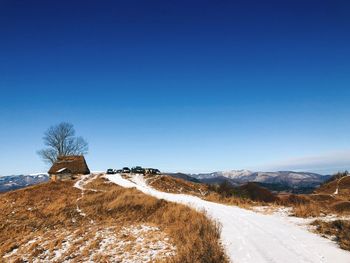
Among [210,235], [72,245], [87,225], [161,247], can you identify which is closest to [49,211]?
[87,225]

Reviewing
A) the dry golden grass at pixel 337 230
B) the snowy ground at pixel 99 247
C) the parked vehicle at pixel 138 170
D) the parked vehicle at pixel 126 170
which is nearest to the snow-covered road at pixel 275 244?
the dry golden grass at pixel 337 230

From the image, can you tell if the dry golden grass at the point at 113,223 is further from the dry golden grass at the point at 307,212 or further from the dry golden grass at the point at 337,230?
the dry golden grass at the point at 307,212

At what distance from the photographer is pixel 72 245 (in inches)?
531

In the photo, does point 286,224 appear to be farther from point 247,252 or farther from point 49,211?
point 49,211

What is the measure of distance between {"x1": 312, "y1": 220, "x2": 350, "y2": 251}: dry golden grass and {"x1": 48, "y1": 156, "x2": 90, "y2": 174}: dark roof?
6705 centimetres

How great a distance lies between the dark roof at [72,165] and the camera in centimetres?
7014

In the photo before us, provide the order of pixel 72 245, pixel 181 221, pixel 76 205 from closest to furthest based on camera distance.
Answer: pixel 72 245, pixel 181 221, pixel 76 205

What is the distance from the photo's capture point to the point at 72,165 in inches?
2827

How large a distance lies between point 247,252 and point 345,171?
151 feet

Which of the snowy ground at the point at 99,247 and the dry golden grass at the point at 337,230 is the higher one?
the dry golden grass at the point at 337,230

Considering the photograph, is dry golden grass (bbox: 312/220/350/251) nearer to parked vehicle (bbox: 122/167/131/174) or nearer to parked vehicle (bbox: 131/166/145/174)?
parked vehicle (bbox: 131/166/145/174)

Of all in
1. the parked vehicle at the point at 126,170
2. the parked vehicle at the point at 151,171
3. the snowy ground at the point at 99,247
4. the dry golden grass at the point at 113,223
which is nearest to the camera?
the dry golden grass at the point at 113,223

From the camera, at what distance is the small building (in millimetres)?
67856

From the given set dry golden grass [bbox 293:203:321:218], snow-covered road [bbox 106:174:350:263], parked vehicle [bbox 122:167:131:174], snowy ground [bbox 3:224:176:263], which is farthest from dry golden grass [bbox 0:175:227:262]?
parked vehicle [bbox 122:167:131:174]
